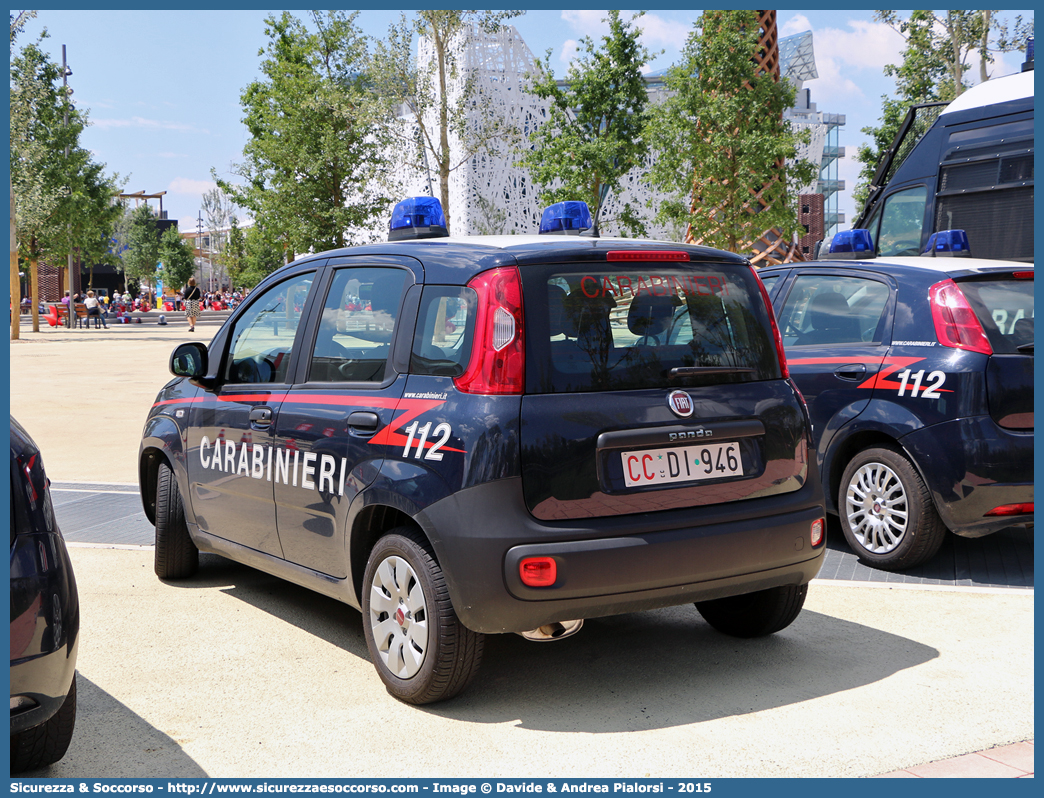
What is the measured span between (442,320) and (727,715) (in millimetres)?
1818

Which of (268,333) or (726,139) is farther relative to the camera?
(726,139)

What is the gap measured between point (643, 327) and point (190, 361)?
2.47m

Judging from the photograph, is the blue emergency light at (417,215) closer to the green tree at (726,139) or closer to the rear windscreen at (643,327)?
the rear windscreen at (643,327)

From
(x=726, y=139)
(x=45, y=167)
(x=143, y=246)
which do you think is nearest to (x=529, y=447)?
(x=726, y=139)

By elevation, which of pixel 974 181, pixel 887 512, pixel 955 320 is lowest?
pixel 887 512

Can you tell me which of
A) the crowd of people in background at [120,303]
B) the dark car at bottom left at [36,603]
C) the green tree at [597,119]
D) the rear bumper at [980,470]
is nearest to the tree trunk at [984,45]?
the green tree at [597,119]

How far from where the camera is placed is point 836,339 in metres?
6.57

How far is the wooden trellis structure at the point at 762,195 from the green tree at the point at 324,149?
10.7m

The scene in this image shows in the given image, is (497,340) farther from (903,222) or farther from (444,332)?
(903,222)

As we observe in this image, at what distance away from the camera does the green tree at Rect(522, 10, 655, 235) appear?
32531 mm

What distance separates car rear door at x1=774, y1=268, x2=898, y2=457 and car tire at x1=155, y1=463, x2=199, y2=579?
370 cm

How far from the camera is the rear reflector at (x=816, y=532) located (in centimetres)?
429

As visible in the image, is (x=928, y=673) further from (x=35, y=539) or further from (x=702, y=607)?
(x=35, y=539)

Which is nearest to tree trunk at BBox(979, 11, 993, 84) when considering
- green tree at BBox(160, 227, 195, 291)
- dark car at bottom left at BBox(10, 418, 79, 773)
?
dark car at bottom left at BBox(10, 418, 79, 773)
